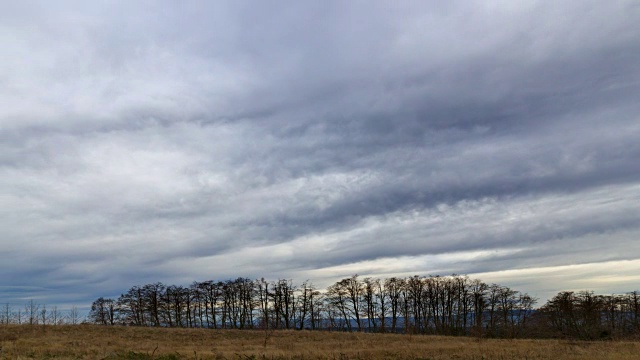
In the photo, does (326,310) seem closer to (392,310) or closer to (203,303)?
(392,310)

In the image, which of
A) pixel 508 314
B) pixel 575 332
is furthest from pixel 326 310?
pixel 575 332

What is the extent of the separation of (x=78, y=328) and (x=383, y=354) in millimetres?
39470

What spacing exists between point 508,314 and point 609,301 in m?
21.8

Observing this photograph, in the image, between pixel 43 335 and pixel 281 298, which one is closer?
pixel 43 335

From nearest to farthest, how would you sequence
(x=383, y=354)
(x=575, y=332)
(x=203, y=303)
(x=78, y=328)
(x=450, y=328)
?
1. (x=383, y=354)
2. (x=78, y=328)
3. (x=575, y=332)
4. (x=450, y=328)
5. (x=203, y=303)

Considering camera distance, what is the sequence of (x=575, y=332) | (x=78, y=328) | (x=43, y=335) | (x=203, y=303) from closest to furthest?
(x=43, y=335), (x=78, y=328), (x=575, y=332), (x=203, y=303)

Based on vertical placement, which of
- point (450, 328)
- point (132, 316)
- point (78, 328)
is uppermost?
point (78, 328)

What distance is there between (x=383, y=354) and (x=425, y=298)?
263ft

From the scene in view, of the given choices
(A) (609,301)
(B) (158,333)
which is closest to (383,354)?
(B) (158,333)

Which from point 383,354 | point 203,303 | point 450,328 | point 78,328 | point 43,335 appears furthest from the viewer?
point 203,303

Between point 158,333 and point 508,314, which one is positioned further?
point 508,314

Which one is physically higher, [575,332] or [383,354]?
[383,354]

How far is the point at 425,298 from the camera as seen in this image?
371ft

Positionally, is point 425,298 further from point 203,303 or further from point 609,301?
point 203,303
